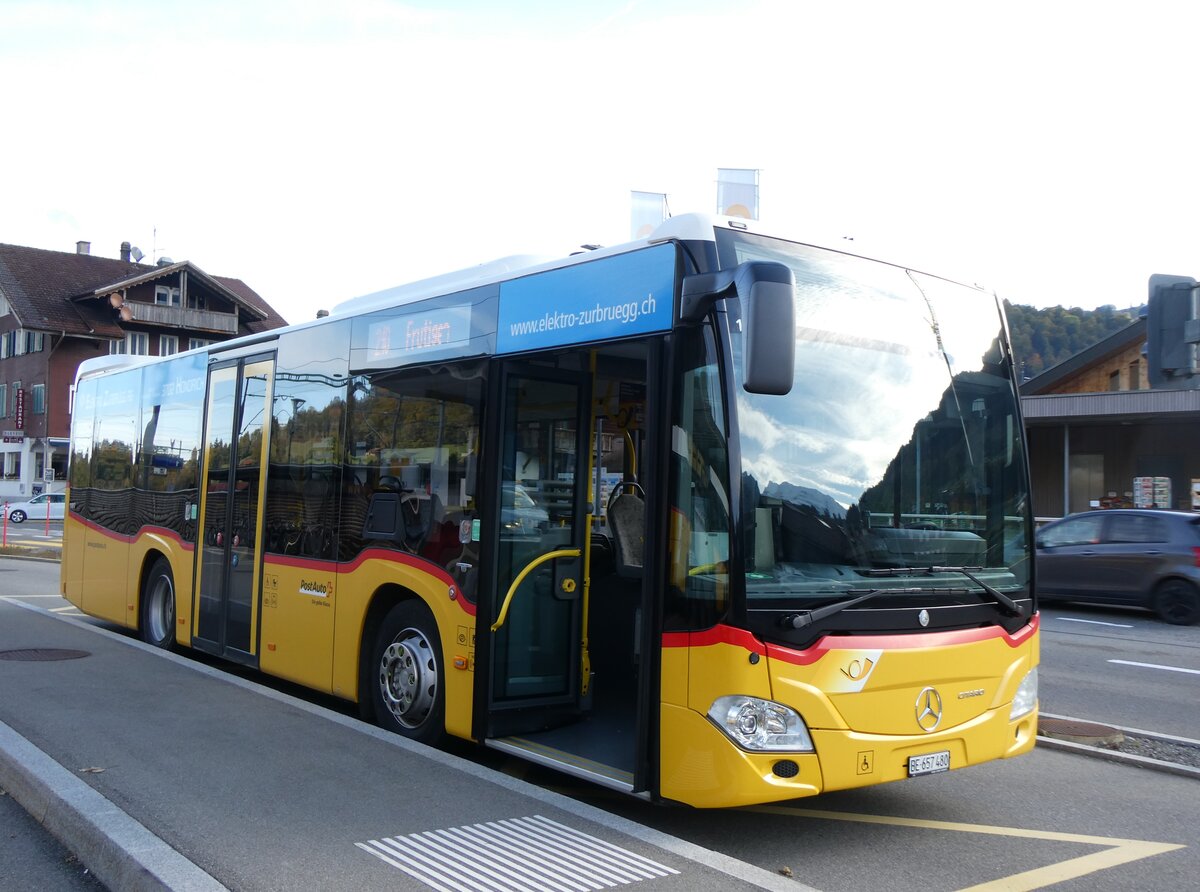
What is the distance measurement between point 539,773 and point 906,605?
2951 millimetres

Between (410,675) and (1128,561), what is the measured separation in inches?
508

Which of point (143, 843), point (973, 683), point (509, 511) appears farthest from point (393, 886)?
point (973, 683)

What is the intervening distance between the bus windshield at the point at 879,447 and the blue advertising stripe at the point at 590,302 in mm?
424

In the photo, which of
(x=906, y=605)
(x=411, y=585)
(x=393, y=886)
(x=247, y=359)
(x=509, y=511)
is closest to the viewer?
(x=393, y=886)

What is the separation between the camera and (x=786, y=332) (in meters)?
4.69

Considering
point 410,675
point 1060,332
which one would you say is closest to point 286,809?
point 410,675

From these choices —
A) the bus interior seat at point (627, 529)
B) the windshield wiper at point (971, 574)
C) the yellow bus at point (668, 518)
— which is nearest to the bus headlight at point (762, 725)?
the yellow bus at point (668, 518)

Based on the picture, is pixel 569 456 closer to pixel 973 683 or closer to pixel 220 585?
pixel 973 683

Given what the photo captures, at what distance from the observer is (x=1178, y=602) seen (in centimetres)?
1558

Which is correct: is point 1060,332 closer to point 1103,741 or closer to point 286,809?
point 1103,741

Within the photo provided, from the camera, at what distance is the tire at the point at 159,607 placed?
11.1 metres

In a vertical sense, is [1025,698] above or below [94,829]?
above

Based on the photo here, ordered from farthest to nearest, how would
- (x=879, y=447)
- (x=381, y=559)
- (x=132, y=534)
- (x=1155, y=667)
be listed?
1. (x=132, y=534)
2. (x=1155, y=667)
3. (x=381, y=559)
4. (x=879, y=447)

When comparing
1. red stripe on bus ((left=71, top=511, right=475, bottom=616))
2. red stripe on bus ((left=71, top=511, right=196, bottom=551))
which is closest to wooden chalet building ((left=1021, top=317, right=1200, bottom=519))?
red stripe on bus ((left=71, top=511, right=196, bottom=551))
